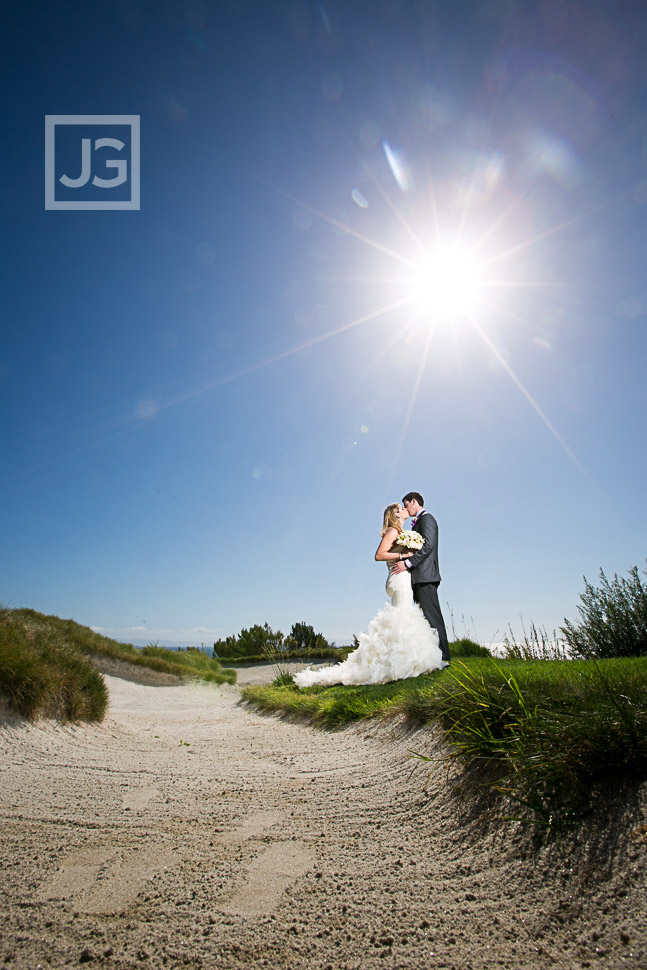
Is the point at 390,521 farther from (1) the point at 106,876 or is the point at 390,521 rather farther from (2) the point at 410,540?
(1) the point at 106,876

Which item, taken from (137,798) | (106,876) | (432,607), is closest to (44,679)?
(137,798)

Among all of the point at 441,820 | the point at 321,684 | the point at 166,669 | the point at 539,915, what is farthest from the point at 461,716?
the point at 166,669

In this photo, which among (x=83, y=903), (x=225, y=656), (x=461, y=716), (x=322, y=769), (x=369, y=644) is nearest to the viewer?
(x=83, y=903)

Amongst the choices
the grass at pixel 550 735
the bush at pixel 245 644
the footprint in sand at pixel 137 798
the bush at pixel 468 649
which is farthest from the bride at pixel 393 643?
the bush at pixel 245 644

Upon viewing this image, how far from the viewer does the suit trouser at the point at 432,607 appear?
8.30 meters

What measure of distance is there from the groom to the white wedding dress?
0.63 ft

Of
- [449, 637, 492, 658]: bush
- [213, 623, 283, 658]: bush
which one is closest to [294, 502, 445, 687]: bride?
[449, 637, 492, 658]: bush

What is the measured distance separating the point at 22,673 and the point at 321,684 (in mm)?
5197

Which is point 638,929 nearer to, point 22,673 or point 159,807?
point 159,807

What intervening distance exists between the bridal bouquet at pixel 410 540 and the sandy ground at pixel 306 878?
5048 millimetres

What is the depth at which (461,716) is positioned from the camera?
10.6 feet

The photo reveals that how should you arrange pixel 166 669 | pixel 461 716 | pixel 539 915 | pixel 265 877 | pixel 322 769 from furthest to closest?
pixel 166 669 → pixel 322 769 → pixel 461 716 → pixel 265 877 → pixel 539 915

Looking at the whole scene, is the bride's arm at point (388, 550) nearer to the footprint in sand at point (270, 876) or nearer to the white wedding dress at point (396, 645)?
the white wedding dress at point (396, 645)

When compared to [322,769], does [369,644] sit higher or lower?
higher
